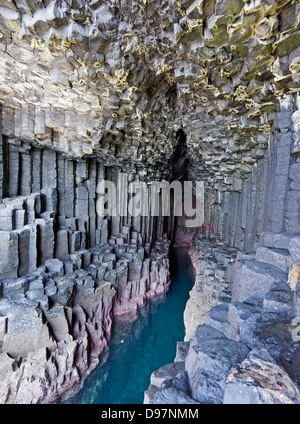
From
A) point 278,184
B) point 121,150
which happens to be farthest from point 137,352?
point 121,150

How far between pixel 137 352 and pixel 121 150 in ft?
30.0

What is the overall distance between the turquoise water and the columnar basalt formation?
0.55 metres

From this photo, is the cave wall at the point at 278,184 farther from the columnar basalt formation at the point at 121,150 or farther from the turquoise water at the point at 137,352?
the turquoise water at the point at 137,352

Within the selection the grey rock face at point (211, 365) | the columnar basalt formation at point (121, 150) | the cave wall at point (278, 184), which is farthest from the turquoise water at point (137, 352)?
the grey rock face at point (211, 365)

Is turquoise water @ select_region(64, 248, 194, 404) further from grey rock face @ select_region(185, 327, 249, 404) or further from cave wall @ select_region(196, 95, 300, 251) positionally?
grey rock face @ select_region(185, 327, 249, 404)

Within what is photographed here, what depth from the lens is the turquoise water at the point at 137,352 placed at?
6.82 meters

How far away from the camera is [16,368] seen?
19.2ft

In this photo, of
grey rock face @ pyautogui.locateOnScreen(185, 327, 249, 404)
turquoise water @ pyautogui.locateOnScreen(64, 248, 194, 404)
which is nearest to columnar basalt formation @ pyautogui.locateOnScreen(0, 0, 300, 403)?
grey rock face @ pyautogui.locateOnScreen(185, 327, 249, 404)

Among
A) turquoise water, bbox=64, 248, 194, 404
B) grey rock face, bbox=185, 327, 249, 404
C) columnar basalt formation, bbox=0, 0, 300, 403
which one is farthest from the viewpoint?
turquoise water, bbox=64, 248, 194, 404

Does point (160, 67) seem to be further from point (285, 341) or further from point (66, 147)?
point (285, 341)

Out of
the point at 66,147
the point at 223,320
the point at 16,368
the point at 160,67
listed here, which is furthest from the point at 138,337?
the point at 160,67

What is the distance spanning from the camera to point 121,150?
10.4m

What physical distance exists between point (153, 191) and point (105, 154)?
5529mm

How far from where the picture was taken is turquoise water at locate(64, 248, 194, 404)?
6820 mm
